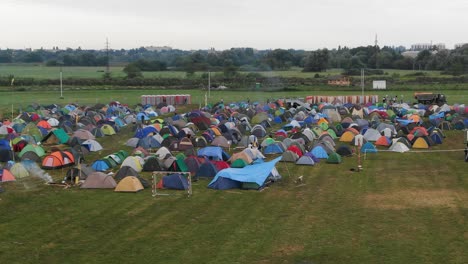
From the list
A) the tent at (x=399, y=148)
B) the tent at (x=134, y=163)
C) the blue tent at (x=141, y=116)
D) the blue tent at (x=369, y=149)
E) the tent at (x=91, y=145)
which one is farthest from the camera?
the blue tent at (x=141, y=116)

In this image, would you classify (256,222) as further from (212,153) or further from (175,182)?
(212,153)

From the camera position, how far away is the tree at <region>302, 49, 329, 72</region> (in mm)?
134250

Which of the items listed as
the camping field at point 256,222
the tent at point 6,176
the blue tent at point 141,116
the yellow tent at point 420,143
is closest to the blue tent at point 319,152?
the camping field at point 256,222

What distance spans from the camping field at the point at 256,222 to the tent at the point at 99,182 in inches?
18.4

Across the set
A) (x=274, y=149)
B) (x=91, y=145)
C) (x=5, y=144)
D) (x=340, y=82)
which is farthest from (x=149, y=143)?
(x=340, y=82)

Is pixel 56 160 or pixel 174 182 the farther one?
pixel 56 160

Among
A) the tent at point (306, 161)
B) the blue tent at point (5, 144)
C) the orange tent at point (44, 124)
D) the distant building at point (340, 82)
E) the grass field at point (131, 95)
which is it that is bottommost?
the tent at point (306, 161)

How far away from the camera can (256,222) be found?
19.2 metres

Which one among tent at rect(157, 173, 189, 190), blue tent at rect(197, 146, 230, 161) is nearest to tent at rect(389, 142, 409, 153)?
blue tent at rect(197, 146, 230, 161)

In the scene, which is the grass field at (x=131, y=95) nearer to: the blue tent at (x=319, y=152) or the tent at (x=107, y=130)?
the tent at (x=107, y=130)

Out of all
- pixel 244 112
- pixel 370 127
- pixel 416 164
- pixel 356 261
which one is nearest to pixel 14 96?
pixel 244 112

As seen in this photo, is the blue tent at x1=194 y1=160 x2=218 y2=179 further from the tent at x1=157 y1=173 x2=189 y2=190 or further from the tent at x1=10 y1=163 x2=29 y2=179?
the tent at x1=10 y1=163 x2=29 y2=179

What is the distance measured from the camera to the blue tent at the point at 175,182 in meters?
24.0

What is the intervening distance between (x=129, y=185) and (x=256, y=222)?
6879mm
